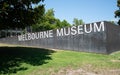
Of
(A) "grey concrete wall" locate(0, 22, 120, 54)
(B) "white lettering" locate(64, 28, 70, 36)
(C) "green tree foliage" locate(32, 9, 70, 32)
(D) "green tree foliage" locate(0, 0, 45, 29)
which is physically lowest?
(A) "grey concrete wall" locate(0, 22, 120, 54)

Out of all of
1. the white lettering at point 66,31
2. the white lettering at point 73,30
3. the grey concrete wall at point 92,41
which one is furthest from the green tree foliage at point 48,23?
the white lettering at point 73,30

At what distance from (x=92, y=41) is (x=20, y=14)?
24.8 feet

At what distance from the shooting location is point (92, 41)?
23.2 m

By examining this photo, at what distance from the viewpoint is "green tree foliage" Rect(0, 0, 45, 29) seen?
20281mm

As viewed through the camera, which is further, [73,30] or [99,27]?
[73,30]

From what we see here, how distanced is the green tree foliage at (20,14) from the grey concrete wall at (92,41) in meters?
5.39

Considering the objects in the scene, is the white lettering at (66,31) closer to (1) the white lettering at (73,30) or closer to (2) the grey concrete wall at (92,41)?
(2) the grey concrete wall at (92,41)

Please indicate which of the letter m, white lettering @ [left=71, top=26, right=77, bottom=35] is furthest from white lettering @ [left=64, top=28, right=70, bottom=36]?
the letter m

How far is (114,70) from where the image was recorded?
48.5 feet

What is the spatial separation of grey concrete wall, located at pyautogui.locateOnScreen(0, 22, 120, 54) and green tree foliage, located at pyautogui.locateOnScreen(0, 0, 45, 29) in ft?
17.7

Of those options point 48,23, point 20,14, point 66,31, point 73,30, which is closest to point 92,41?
point 73,30

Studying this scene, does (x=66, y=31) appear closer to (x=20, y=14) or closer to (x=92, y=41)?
(x=92, y=41)

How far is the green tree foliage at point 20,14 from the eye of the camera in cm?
2028

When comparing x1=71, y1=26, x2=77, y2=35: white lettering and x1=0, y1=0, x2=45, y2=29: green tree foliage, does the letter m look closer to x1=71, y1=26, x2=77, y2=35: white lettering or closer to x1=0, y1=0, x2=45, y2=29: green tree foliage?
x1=71, y1=26, x2=77, y2=35: white lettering
